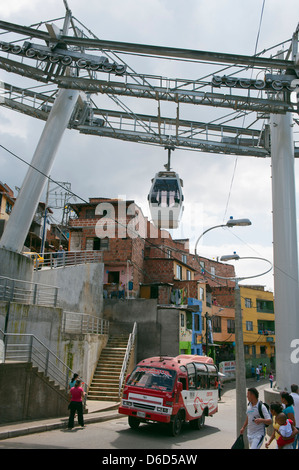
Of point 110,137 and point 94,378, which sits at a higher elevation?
point 110,137

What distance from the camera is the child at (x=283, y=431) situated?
7.11 meters

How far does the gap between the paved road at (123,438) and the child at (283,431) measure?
14.7 ft

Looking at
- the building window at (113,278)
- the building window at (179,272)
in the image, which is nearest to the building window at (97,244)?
the building window at (113,278)

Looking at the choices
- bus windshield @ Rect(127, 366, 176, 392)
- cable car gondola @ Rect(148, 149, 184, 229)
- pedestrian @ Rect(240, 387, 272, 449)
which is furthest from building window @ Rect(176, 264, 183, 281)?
pedestrian @ Rect(240, 387, 272, 449)

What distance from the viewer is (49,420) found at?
1339 cm

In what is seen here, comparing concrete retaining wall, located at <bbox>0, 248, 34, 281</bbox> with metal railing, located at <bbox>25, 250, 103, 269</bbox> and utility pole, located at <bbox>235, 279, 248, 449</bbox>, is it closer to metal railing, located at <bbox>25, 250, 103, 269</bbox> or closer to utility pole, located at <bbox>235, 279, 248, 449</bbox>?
metal railing, located at <bbox>25, 250, 103, 269</bbox>

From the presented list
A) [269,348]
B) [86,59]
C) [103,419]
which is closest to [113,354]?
[103,419]

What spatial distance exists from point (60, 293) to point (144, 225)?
689 inches

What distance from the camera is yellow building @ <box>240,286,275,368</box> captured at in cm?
5006

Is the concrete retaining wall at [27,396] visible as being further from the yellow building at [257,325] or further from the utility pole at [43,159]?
the yellow building at [257,325]

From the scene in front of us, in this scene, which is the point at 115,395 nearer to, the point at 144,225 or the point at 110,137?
the point at 110,137

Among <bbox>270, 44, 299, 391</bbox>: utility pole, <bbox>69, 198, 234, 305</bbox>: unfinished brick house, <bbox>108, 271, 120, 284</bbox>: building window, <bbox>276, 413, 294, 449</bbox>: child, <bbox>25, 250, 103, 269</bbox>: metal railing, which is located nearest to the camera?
<bbox>276, 413, 294, 449</bbox>: child

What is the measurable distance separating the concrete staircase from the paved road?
4.24m

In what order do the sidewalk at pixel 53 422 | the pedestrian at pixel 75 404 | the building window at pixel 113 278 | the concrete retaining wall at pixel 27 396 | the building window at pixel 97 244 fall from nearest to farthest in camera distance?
the sidewalk at pixel 53 422
the concrete retaining wall at pixel 27 396
the pedestrian at pixel 75 404
the building window at pixel 113 278
the building window at pixel 97 244
